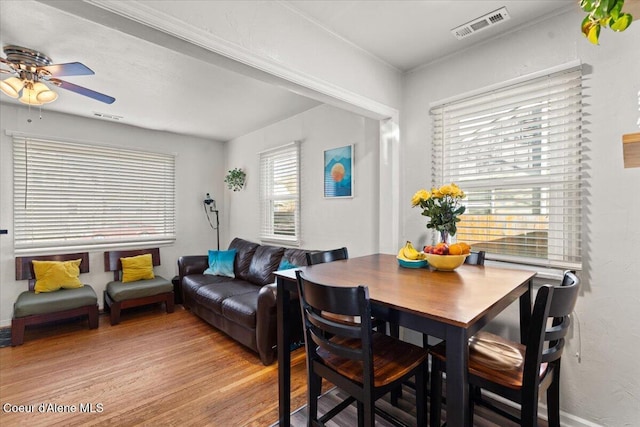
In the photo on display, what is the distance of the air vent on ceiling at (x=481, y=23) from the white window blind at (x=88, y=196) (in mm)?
4358

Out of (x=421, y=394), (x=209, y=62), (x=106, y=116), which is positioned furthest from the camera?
(x=106, y=116)

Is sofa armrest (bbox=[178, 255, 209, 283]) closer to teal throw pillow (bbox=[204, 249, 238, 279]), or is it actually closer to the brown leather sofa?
the brown leather sofa

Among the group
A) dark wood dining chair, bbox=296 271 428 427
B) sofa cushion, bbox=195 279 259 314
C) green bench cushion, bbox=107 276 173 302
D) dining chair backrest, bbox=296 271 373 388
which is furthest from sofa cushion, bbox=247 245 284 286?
dining chair backrest, bbox=296 271 373 388

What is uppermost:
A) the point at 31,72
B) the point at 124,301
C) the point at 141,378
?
the point at 31,72

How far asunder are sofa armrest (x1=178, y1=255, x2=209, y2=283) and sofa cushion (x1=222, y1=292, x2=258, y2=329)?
4.44 feet

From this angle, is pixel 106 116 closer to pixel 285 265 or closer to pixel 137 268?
pixel 137 268

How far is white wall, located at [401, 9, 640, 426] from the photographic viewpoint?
1651mm

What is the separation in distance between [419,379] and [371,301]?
56 centimetres

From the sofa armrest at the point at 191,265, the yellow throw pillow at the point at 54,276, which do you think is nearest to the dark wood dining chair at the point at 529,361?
the sofa armrest at the point at 191,265

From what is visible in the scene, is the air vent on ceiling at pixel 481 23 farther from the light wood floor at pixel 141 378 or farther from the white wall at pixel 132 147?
the white wall at pixel 132 147

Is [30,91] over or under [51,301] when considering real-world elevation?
over

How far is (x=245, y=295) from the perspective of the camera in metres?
3.14

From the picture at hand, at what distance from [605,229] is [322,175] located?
8.11ft

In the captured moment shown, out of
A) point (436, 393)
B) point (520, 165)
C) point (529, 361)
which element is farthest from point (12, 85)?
point (520, 165)
